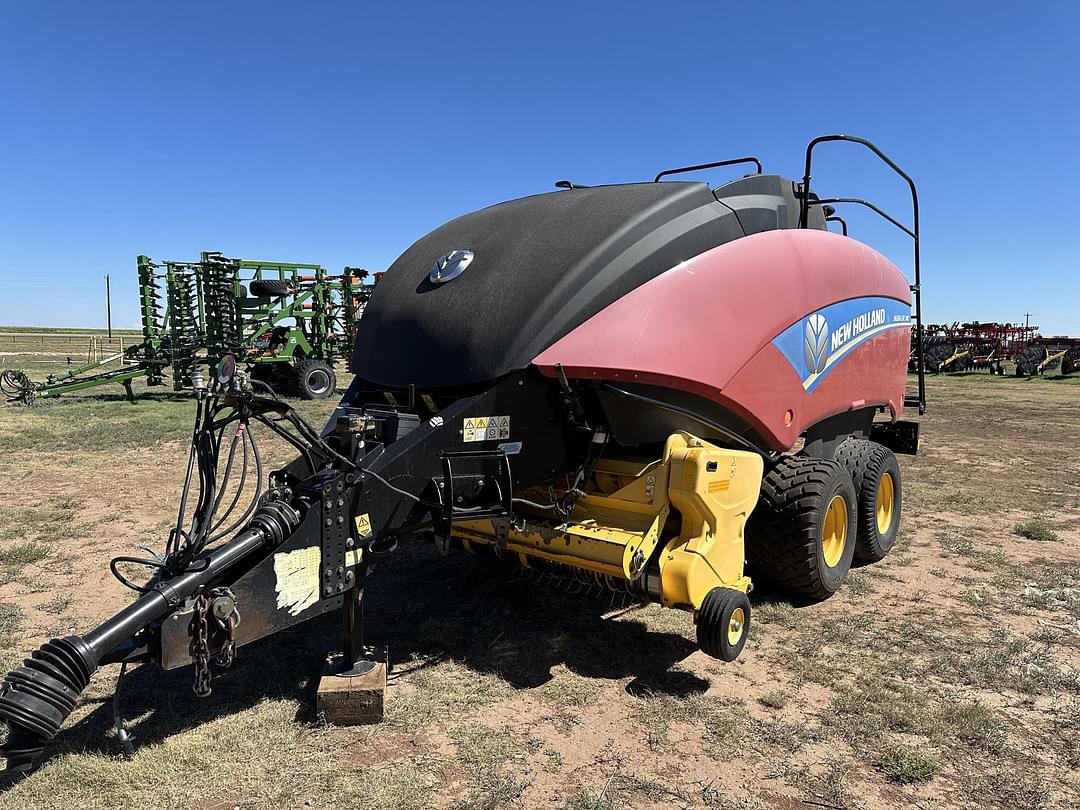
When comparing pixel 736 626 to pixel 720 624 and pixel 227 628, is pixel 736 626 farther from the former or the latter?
pixel 227 628

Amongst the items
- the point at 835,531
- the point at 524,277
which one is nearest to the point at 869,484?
the point at 835,531

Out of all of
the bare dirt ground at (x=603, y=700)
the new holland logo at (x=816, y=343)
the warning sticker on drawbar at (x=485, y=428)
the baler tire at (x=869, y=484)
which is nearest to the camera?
the bare dirt ground at (x=603, y=700)

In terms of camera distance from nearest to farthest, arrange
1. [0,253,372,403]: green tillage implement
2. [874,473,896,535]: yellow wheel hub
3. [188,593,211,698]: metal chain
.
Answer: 1. [188,593,211,698]: metal chain
2. [874,473,896,535]: yellow wheel hub
3. [0,253,372,403]: green tillage implement

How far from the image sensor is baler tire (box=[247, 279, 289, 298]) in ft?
53.7

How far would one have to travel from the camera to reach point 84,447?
10.4 meters

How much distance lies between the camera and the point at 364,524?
321 centimetres

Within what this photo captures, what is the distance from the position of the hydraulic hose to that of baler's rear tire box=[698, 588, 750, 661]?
2.16 metres

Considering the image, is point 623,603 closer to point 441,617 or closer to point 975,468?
point 441,617

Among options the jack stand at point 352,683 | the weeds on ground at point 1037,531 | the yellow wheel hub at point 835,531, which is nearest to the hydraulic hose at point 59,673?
the jack stand at point 352,683

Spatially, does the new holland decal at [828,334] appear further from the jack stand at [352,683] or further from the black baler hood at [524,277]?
the jack stand at [352,683]

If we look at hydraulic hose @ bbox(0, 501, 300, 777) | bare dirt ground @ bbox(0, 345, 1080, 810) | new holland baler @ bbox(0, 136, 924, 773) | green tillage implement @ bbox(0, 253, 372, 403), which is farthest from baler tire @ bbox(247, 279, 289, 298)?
hydraulic hose @ bbox(0, 501, 300, 777)

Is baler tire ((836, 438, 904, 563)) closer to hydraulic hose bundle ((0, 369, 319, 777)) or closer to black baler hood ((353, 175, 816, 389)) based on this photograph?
black baler hood ((353, 175, 816, 389))

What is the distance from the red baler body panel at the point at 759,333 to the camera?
12.0 ft

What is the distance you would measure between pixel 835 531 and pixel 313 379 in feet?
47.1
